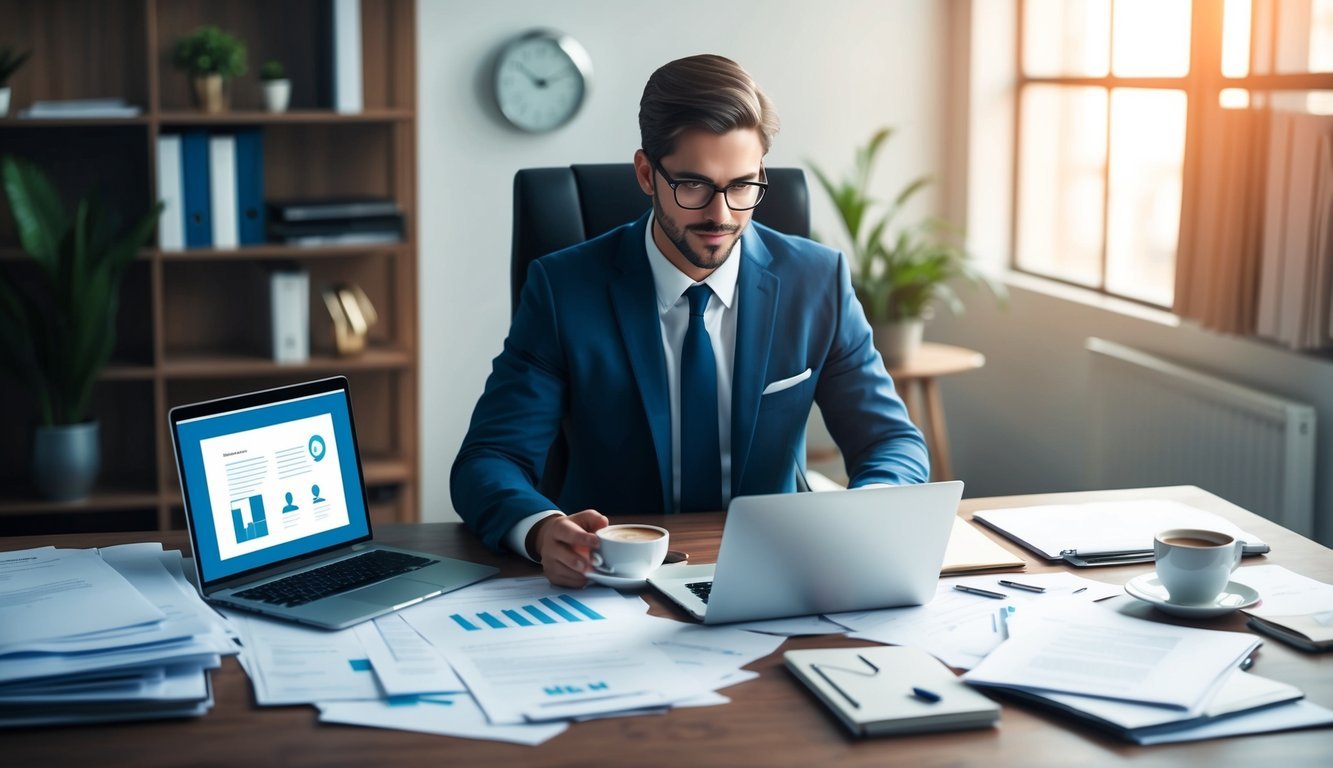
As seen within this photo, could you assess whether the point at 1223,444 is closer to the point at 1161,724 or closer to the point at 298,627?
the point at 1161,724

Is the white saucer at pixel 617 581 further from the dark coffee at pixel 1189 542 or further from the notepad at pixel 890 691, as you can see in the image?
the dark coffee at pixel 1189 542

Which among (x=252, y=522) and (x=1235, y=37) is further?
(x=1235, y=37)

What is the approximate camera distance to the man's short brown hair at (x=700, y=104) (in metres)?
1.79

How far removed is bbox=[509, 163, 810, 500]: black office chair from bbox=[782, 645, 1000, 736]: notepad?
873 mm

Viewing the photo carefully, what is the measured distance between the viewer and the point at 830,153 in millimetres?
4102

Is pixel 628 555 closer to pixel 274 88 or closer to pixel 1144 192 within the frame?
pixel 274 88

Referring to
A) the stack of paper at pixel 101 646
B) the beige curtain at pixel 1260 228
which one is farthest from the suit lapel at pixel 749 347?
the beige curtain at pixel 1260 228

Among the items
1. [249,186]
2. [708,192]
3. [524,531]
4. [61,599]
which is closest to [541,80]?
[249,186]

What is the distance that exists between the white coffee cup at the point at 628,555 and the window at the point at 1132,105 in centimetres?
192

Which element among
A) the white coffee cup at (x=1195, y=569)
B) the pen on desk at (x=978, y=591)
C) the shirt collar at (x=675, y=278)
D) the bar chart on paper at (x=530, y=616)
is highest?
the shirt collar at (x=675, y=278)

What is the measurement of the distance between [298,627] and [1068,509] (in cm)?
99

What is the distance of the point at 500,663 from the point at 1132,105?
2.79 meters

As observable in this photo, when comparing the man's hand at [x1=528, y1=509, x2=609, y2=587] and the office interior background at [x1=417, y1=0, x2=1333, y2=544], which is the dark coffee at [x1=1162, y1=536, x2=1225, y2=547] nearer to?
the man's hand at [x1=528, y1=509, x2=609, y2=587]

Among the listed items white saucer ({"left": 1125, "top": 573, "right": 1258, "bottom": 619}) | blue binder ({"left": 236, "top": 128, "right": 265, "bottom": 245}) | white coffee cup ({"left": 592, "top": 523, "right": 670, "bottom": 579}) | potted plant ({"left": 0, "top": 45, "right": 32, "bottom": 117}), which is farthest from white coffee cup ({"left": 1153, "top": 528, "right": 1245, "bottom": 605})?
potted plant ({"left": 0, "top": 45, "right": 32, "bottom": 117})
